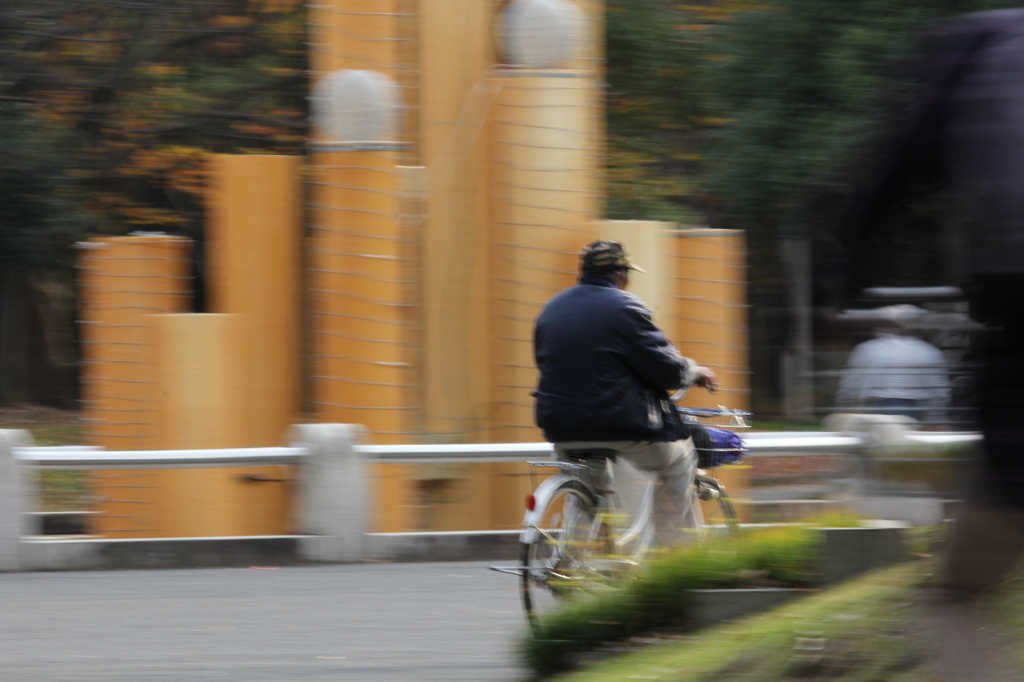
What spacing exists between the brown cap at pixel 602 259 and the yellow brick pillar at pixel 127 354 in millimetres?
4480

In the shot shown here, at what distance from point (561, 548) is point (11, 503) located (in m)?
4.42

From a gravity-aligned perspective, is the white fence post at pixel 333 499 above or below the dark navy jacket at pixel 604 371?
below

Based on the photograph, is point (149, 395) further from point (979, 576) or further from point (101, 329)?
point (979, 576)

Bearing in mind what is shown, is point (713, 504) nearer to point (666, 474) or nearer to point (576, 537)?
point (666, 474)

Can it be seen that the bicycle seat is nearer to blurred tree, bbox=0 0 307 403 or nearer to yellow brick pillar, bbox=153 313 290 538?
yellow brick pillar, bbox=153 313 290 538

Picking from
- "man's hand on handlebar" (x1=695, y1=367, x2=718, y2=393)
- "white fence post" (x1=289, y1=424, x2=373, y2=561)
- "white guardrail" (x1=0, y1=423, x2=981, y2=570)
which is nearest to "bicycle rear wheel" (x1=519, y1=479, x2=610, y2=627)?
"man's hand on handlebar" (x1=695, y1=367, x2=718, y2=393)

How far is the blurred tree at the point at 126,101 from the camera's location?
18438 mm

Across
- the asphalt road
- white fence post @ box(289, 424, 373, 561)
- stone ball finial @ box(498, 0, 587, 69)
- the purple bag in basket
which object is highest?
stone ball finial @ box(498, 0, 587, 69)

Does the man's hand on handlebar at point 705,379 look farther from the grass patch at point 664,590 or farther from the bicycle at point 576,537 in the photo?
the grass patch at point 664,590

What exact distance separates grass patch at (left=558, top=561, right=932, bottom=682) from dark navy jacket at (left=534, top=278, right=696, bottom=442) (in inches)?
60.5

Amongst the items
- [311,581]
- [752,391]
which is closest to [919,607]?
[311,581]

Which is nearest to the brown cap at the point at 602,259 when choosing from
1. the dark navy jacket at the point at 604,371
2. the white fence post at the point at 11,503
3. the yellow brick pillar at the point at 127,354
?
the dark navy jacket at the point at 604,371

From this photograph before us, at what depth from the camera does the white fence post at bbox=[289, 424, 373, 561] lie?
8766 mm

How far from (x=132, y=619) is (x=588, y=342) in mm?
2932
